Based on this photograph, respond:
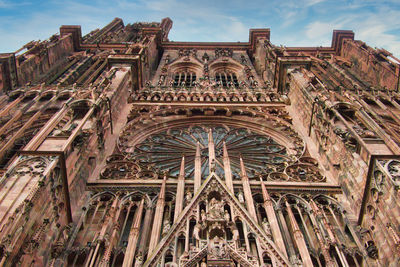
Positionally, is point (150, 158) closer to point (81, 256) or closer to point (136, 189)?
point (136, 189)

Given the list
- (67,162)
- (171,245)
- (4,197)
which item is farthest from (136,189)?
(4,197)

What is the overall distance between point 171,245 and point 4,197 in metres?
3.46

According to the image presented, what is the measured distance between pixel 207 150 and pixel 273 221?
5.68 meters

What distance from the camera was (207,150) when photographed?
47.1 feet

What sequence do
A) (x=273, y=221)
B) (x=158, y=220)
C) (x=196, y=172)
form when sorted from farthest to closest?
(x=196, y=172) → (x=158, y=220) → (x=273, y=221)

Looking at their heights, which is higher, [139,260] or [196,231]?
[196,231]

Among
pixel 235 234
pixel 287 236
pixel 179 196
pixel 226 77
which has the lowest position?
pixel 235 234

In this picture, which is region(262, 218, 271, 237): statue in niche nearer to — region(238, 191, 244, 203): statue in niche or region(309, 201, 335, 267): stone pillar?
region(238, 191, 244, 203): statue in niche

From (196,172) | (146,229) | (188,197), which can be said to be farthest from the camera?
(196,172)

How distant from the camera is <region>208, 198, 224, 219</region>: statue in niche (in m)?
8.57

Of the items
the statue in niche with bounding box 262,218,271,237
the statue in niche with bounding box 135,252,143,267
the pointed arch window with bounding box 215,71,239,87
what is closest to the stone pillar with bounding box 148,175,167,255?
the statue in niche with bounding box 135,252,143,267

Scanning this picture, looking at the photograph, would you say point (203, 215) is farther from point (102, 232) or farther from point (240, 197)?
point (102, 232)

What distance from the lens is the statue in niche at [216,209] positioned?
8.57 meters

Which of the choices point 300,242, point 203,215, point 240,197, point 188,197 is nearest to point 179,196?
point 188,197
